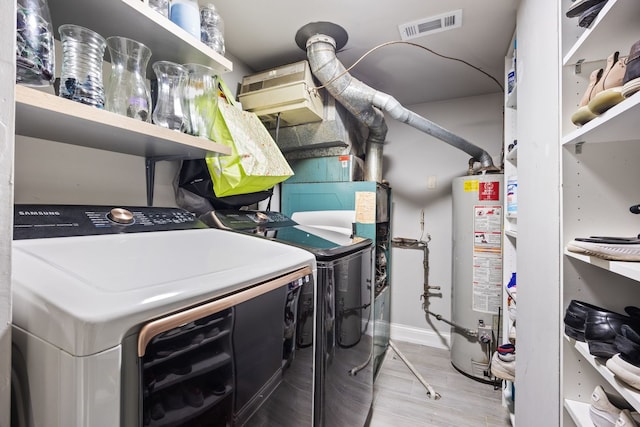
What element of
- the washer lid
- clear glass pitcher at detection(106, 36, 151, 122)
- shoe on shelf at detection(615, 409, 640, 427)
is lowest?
shoe on shelf at detection(615, 409, 640, 427)

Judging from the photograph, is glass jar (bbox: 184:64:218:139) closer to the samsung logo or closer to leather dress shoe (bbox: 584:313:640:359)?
the samsung logo

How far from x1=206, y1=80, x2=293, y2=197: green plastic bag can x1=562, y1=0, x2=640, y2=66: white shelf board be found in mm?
1263

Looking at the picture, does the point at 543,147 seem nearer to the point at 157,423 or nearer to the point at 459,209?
the point at 459,209

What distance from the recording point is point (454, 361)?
239cm

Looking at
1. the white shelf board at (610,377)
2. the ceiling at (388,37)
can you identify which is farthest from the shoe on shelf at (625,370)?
the ceiling at (388,37)

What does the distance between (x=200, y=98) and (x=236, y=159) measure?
290mm

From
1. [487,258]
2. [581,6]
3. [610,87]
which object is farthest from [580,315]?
[487,258]

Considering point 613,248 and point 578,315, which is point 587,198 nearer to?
point 613,248

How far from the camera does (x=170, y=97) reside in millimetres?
1075

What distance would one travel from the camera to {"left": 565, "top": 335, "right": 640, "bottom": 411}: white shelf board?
66 centimetres

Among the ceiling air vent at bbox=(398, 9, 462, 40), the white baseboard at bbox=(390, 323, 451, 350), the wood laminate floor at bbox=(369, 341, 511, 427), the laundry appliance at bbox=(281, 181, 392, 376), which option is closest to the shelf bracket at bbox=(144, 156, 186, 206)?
the laundry appliance at bbox=(281, 181, 392, 376)

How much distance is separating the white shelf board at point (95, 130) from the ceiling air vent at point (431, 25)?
1367 mm

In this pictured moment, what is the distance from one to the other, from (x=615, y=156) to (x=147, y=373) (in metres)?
1.44

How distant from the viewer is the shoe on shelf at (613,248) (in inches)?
28.0
